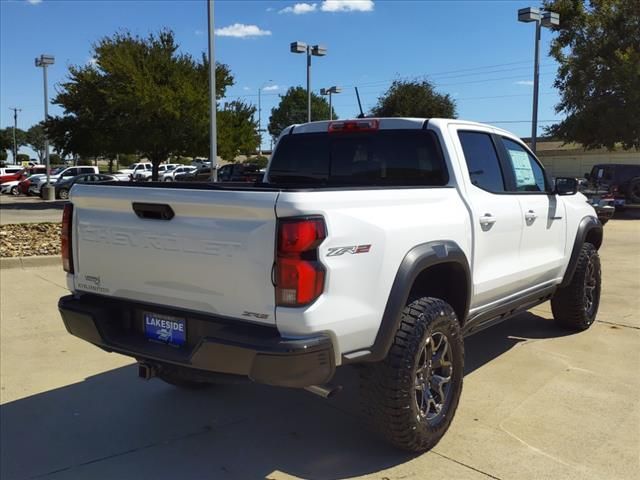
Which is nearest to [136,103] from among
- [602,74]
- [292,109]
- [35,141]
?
[602,74]

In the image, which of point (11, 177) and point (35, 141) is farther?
point (35, 141)

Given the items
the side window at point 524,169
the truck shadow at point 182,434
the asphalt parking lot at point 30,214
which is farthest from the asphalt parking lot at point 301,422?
the asphalt parking lot at point 30,214

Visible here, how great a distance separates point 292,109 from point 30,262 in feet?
306

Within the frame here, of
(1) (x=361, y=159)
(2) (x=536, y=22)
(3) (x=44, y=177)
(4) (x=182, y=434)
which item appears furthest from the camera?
(3) (x=44, y=177)

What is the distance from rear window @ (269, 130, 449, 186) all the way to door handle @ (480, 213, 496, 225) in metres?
0.36

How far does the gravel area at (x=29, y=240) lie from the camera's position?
1005 cm

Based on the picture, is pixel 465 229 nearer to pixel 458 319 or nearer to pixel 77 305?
pixel 458 319

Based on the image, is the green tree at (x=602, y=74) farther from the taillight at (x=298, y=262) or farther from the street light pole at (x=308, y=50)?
the taillight at (x=298, y=262)

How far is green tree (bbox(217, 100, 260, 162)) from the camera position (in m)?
28.0

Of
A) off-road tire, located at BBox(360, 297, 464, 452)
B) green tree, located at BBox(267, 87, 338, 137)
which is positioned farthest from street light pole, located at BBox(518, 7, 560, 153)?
green tree, located at BBox(267, 87, 338, 137)

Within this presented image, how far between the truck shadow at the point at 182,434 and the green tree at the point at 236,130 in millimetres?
23858

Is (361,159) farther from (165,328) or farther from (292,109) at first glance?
(292,109)

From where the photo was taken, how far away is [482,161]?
14.9 ft

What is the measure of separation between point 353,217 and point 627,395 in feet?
9.11
